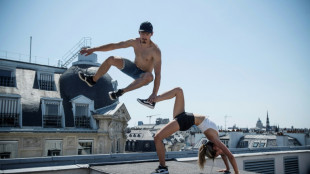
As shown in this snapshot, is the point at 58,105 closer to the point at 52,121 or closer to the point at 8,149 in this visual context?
the point at 52,121

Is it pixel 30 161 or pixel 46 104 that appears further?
pixel 46 104

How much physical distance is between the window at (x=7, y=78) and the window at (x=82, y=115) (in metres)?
4.70

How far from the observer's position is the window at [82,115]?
18.5m

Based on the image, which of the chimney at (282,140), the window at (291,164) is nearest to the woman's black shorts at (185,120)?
the window at (291,164)

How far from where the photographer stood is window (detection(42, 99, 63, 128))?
16.9 metres

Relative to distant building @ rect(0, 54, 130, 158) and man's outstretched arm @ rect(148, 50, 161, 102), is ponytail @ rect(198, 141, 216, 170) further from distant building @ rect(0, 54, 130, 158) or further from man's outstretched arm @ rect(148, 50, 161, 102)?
distant building @ rect(0, 54, 130, 158)

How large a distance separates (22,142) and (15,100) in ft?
9.56

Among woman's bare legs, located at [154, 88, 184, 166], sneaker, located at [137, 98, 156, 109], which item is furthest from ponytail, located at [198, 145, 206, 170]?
sneaker, located at [137, 98, 156, 109]

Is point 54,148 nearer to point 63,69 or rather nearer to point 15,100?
point 15,100

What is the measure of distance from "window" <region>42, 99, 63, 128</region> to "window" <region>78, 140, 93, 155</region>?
212 centimetres

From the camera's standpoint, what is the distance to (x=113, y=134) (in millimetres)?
19484

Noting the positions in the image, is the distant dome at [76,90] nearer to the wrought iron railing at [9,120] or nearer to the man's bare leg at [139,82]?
the wrought iron railing at [9,120]

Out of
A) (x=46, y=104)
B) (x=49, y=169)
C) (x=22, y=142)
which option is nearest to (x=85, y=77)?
(x=49, y=169)

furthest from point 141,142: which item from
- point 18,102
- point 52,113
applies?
point 18,102
